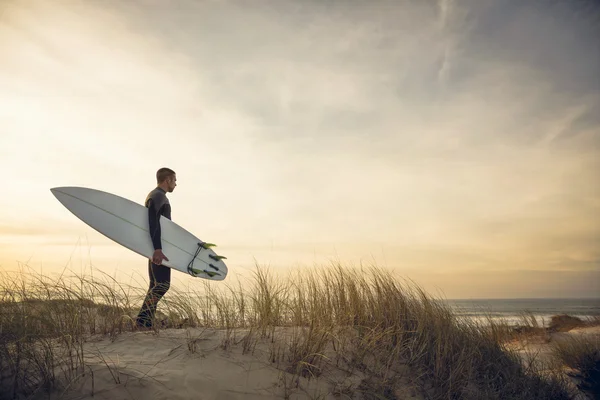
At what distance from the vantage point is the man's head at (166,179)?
5.01 meters

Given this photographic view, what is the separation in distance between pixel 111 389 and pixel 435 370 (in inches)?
115

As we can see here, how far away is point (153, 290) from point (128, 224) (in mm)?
1447

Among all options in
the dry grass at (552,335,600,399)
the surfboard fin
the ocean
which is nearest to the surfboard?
the surfboard fin

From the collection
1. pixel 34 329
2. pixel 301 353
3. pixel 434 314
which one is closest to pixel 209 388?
pixel 301 353

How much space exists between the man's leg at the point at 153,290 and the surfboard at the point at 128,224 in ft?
1.30

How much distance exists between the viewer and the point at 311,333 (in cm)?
330

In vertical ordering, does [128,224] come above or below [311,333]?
above

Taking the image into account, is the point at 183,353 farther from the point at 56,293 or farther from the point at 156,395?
the point at 56,293

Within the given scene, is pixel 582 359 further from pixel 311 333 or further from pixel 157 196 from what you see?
pixel 157 196

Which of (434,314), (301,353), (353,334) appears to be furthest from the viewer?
(434,314)

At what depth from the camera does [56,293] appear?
11.6ft

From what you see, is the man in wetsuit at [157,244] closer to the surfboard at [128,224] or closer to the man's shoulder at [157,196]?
the man's shoulder at [157,196]

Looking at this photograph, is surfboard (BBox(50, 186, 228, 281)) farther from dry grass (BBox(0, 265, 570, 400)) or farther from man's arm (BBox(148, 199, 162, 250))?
dry grass (BBox(0, 265, 570, 400))

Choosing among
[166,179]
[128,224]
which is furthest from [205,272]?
[166,179]
